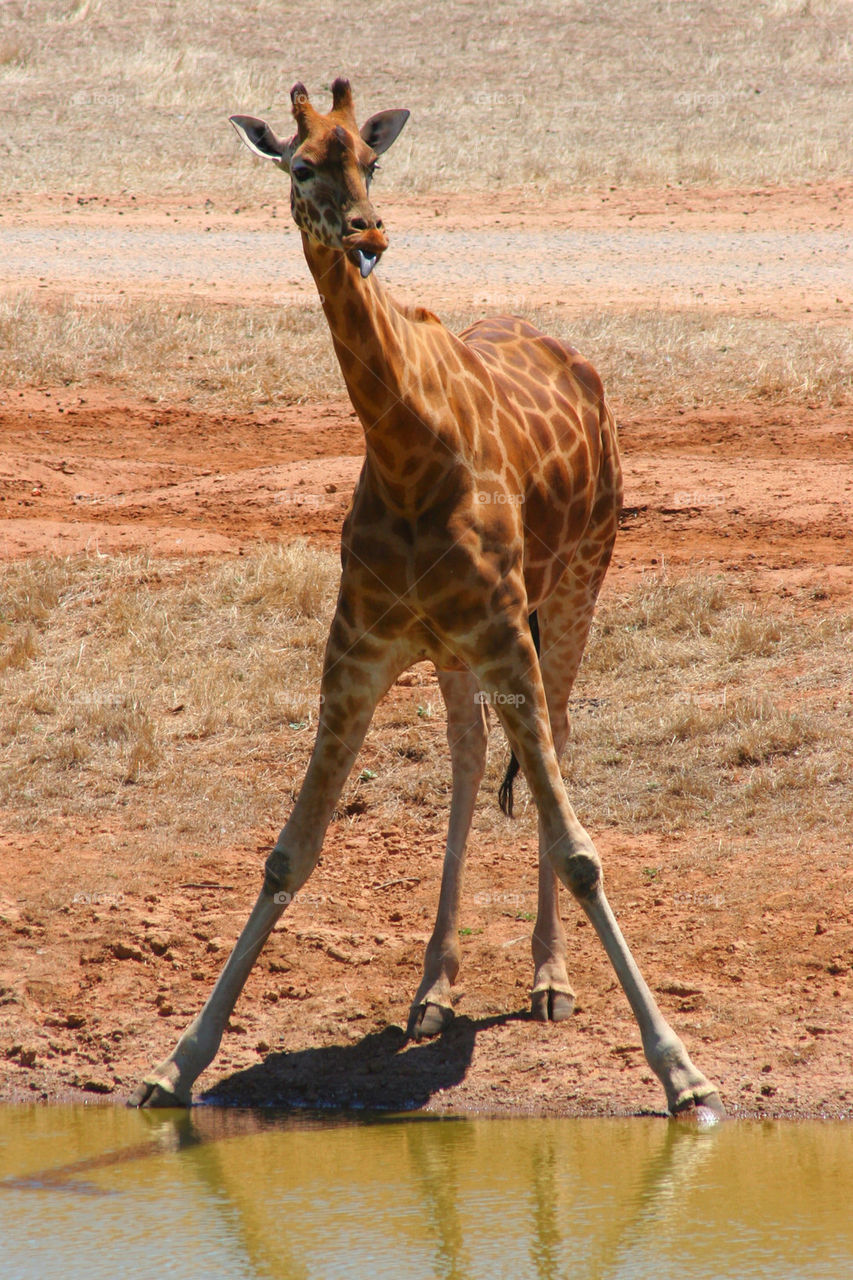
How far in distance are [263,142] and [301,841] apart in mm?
2234

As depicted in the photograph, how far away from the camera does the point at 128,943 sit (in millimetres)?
5863

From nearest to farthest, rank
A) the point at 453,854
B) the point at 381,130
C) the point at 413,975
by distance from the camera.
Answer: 1. the point at 381,130
2. the point at 453,854
3. the point at 413,975

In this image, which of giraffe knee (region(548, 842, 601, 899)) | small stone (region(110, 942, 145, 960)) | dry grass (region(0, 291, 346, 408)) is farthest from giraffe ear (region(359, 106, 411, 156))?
dry grass (region(0, 291, 346, 408))

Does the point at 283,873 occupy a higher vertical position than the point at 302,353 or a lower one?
lower

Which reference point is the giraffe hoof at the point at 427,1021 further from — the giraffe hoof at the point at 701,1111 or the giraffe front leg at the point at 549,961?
the giraffe hoof at the point at 701,1111

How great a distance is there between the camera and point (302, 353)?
13.3 m

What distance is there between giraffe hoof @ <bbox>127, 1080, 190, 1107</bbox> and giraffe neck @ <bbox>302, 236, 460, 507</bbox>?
2162mm

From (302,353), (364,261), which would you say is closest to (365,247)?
(364,261)

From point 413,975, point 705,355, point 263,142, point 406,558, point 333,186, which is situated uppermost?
point 705,355

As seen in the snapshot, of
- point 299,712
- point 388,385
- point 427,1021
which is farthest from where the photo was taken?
point 299,712

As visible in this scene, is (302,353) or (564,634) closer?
(564,634)

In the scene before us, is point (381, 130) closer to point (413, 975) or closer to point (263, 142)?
point (263, 142)

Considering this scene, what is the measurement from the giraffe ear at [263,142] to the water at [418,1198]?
304 centimetres

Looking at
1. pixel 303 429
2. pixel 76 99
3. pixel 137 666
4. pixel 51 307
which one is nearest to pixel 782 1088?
pixel 137 666
